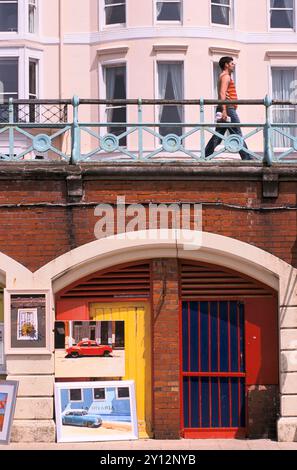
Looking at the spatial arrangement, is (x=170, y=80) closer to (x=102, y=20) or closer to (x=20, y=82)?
(x=102, y=20)

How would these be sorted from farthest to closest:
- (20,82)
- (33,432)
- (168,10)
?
(20,82) → (168,10) → (33,432)

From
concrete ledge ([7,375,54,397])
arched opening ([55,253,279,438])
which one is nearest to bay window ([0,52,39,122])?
arched opening ([55,253,279,438])

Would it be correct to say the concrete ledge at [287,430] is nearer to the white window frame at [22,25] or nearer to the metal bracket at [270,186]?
the metal bracket at [270,186]

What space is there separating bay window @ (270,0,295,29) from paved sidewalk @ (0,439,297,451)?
557 inches

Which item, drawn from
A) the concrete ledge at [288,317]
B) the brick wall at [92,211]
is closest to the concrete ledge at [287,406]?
the concrete ledge at [288,317]

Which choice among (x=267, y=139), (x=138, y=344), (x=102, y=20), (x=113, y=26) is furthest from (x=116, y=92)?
(x=138, y=344)

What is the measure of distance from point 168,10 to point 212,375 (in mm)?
12674

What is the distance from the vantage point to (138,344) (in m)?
17.0

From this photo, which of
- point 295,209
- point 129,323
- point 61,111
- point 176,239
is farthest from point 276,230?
point 61,111

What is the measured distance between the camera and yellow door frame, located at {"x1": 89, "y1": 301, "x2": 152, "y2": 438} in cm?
1702

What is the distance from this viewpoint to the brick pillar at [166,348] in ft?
55.0

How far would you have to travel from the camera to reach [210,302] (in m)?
17.1

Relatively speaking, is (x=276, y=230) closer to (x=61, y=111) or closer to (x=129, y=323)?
(x=129, y=323)

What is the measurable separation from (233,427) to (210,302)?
188 centimetres
